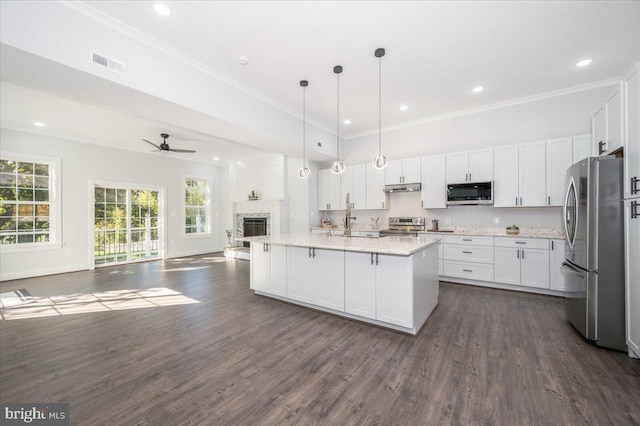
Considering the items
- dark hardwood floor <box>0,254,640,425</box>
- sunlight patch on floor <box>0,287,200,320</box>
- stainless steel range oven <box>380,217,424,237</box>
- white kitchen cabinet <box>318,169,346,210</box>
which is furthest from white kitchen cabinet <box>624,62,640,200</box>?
sunlight patch on floor <box>0,287,200,320</box>

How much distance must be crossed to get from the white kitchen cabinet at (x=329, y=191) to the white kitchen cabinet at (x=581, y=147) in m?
4.15

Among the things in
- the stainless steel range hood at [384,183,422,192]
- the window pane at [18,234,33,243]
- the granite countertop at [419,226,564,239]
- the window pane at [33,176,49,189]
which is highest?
Result: the window pane at [33,176,49,189]

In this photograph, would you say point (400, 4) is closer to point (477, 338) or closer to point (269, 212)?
point (477, 338)

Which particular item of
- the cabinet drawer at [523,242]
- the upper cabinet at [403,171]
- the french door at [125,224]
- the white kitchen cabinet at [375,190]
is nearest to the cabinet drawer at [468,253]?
the cabinet drawer at [523,242]

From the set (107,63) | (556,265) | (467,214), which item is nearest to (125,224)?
(107,63)

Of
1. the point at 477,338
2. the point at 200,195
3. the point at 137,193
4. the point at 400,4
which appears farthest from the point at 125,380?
the point at 200,195

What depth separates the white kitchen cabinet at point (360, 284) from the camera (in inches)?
120

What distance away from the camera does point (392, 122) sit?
5.66 m

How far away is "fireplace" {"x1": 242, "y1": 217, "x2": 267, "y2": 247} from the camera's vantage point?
782 cm

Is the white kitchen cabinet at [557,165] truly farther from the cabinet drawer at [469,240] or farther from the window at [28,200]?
the window at [28,200]

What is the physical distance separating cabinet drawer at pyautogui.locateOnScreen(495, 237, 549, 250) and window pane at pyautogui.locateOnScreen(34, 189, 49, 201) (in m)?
8.92

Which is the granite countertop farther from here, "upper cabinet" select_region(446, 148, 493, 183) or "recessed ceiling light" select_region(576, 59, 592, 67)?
"recessed ceiling light" select_region(576, 59, 592, 67)

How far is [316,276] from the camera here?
→ 3508 mm

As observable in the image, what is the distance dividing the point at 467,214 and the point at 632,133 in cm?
284
